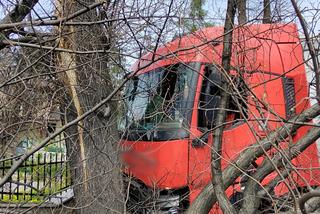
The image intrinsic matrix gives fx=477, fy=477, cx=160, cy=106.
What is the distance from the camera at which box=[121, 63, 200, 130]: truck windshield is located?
5809mm

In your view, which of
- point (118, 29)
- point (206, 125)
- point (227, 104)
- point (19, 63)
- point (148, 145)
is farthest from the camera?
point (206, 125)

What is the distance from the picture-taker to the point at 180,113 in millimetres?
5832

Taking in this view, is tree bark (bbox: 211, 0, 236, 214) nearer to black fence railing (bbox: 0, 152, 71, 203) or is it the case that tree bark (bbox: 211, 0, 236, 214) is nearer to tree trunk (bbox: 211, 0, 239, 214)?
tree trunk (bbox: 211, 0, 239, 214)

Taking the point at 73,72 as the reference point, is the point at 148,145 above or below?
below

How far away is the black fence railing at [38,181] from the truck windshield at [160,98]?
1.12 metres

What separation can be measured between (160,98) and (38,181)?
1.93m

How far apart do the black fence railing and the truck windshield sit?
3.69 feet

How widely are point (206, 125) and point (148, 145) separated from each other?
2.67ft

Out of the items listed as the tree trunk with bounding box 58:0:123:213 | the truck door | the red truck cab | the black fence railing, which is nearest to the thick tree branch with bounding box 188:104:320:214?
the red truck cab

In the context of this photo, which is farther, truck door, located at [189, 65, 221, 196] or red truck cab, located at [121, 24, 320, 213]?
truck door, located at [189, 65, 221, 196]

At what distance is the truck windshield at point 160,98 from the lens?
5809 mm

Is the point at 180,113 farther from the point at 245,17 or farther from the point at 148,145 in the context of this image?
the point at 245,17

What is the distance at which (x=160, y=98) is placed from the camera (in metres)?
5.94

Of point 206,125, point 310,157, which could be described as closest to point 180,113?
point 206,125
